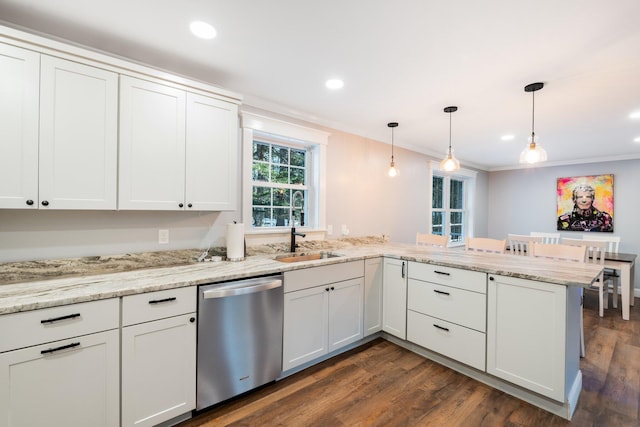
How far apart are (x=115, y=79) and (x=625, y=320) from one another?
5.79 m

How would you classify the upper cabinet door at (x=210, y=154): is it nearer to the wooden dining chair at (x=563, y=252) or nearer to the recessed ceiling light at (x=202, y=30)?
the recessed ceiling light at (x=202, y=30)

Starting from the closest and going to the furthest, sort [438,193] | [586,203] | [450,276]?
[450,276]
[586,203]
[438,193]

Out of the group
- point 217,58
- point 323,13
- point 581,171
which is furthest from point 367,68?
point 581,171

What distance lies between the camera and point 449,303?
2293 mm

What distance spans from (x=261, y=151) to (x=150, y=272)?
1541 mm

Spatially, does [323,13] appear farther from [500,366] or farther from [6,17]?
[500,366]

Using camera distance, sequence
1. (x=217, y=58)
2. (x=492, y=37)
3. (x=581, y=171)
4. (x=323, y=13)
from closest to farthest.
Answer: (x=323, y=13)
(x=492, y=37)
(x=217, y=58)
(x=581, y=171)

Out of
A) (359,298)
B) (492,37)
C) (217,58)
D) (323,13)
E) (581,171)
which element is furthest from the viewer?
(581,171)

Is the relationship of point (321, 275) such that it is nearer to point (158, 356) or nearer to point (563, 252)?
point (158, 356)

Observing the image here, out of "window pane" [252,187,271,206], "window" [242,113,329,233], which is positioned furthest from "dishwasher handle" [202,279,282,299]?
"window pane" [252,187,271,206]

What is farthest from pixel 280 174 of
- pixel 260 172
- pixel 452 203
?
pixel 452 203

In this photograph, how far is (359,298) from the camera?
8.69ft

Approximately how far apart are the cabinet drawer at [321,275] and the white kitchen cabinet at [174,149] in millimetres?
767

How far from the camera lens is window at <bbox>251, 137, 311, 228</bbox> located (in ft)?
9.34
